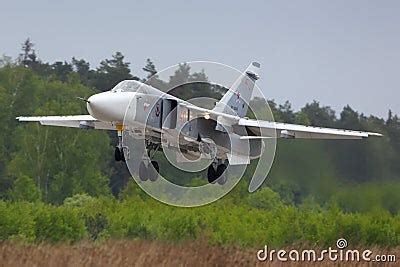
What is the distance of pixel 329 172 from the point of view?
26703 millimetres

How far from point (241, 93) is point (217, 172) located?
3.75 m

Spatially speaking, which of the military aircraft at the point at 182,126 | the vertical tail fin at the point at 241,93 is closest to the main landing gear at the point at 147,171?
the military aircraft at the point at 182,126

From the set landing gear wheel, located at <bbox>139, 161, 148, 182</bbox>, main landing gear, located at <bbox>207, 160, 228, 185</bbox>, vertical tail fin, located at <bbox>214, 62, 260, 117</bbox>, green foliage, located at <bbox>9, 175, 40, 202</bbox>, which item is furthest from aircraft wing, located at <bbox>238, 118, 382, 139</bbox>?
green foliage, located at <bbox>9, 175, 40, 202</bbox>

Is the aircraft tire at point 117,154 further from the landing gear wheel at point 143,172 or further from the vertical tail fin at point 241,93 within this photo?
the vertical tail fin at point 241,93

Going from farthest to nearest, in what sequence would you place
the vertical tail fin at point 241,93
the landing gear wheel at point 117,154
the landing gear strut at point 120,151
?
1. the vertical tail fin at point 241,93
2. the landing gear wheel at point 117,154
3. the landing gear strut at point 120,151

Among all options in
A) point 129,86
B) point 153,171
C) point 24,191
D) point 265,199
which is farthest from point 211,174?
point 24,191

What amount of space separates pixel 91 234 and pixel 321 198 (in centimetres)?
567

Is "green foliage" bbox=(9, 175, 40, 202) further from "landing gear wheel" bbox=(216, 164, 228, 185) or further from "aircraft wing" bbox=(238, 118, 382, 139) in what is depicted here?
"aircraft wing" bbox=(238, 118, 382, 139)

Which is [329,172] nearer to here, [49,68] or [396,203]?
[396,203]

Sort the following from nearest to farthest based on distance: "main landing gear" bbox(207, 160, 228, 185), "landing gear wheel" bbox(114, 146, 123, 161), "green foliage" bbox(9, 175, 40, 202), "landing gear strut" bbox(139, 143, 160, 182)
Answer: "landing gear wheel" bbox(114, 146, 123, 161) < "landing gear strut" bbox(139, 143, 160, 182) < "main landing gear" bbox(207, 160, 228, 185) < "green foliage" bbox(9, 175, 40, 202)

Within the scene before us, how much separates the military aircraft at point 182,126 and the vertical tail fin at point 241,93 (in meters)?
0.11

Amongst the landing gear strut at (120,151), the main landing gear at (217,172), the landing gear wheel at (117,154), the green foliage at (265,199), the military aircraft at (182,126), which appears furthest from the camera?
the green foliage at (265,199)

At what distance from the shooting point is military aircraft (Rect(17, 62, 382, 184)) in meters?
22.5

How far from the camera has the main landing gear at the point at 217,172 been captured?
25.0m
